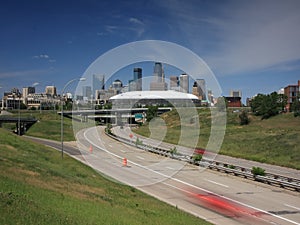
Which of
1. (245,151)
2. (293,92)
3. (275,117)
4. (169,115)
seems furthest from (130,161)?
(293,92)

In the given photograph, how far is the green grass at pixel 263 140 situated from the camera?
54344 millimetres

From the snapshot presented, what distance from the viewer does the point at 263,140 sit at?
69.1 meters

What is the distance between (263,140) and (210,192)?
4480 centimetres

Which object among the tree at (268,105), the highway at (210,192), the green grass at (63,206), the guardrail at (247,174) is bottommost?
the highway at (210,192)

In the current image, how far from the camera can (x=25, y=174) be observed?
809 inches

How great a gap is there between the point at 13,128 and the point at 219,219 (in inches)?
3971

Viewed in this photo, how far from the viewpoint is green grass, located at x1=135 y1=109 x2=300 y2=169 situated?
2140 inches

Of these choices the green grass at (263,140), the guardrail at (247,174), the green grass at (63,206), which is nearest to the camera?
the green grass at (63,206)

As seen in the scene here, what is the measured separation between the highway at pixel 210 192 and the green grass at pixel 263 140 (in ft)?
51.1

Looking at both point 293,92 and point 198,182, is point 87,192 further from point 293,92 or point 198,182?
point 293,92

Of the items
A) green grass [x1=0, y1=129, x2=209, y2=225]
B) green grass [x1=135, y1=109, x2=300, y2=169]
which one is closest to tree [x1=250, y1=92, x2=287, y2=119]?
green grass [x1=135, y1=109, x2=300, y2=169]

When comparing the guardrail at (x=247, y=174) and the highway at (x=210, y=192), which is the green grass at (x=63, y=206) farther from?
the guardrail at (x=247, y=174)

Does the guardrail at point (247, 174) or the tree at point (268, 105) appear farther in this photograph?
the tree at point (268, 105)

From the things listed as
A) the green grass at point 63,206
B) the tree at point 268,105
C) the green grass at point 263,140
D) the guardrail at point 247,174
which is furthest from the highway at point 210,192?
the tree at point 268,105
